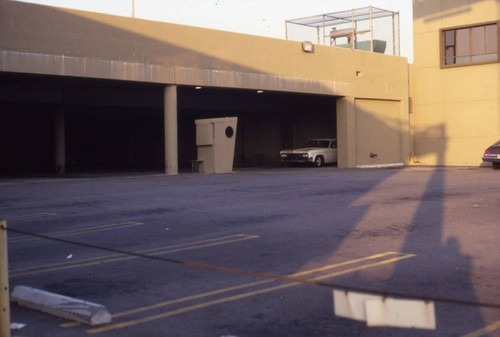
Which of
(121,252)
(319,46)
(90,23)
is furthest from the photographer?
(319,46)

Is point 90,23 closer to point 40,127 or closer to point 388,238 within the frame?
point 388,238

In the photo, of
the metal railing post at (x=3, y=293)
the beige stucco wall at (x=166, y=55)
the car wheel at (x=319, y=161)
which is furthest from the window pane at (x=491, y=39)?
the metal railing post at (x=3, y=293)

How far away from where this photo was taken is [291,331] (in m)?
5.50

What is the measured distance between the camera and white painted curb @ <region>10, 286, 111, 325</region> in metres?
5.78

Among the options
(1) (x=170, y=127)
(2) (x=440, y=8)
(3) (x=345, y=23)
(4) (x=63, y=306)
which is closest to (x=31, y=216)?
(4) (x=63, y=306)

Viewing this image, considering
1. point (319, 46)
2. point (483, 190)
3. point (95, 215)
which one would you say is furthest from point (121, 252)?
point (319, 46)

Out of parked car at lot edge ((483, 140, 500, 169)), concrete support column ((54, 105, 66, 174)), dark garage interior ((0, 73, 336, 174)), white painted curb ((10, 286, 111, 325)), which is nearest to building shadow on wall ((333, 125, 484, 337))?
white painted curb ((10, 286, 111, 325))

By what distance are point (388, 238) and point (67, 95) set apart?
27.8 metres

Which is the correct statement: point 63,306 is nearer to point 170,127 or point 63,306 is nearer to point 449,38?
point 170,127

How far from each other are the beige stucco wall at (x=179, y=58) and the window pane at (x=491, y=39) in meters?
4.91

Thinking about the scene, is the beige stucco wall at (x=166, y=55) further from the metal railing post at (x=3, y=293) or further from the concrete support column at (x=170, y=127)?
the metal railing post at (x=3, y=293)

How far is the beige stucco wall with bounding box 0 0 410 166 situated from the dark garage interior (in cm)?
242

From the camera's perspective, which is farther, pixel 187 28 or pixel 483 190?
pixel 187 28

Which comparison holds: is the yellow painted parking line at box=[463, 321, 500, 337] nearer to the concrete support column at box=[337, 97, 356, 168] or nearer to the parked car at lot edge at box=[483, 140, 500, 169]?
the parked car at lot edge at box=[483, 140, 500, 169]
